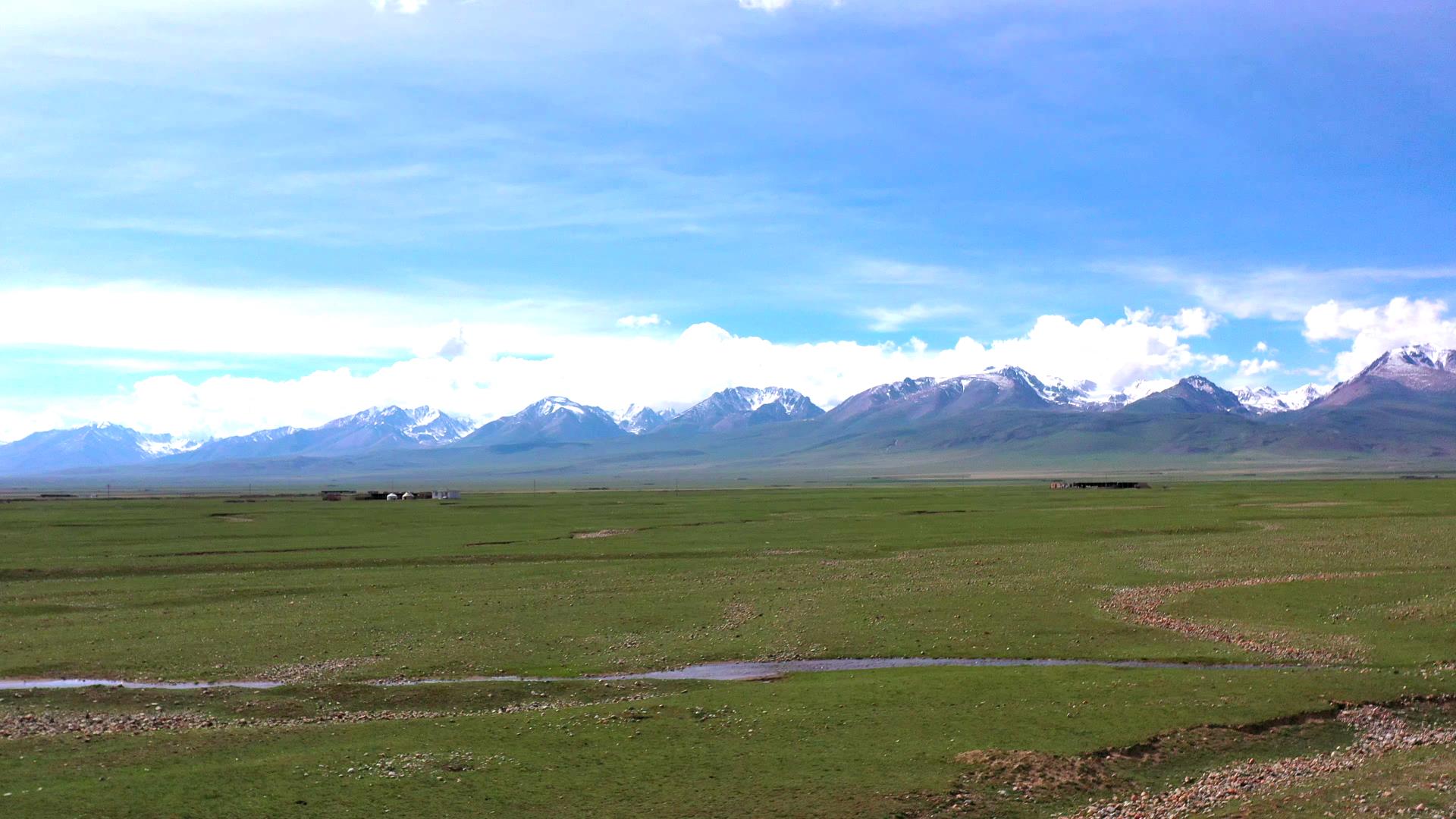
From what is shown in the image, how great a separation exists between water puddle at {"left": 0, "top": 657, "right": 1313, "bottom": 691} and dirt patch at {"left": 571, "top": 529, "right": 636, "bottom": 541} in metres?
45.1

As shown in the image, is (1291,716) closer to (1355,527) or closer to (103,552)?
(1355,527)

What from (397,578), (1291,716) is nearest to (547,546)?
(397,578)

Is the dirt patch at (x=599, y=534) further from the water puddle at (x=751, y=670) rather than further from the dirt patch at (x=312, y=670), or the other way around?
the water puddle at (x=751, y=670)

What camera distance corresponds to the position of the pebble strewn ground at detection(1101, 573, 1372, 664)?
32.1 m

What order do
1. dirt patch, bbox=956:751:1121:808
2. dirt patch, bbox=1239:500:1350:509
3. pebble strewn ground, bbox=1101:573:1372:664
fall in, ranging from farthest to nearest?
1. dirt patch, bbox=1239:500:1350:509
2. pebble strewn ground, bbox=1101:573:1372:664
3. dirt patch, bbox=956:751:1121:808

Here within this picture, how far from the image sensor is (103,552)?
6725cm

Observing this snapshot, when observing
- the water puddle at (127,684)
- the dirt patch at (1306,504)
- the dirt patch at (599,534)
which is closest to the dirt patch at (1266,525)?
the dirt patch at (1306,504)

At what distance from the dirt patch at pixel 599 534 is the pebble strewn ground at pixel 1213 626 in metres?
43.8

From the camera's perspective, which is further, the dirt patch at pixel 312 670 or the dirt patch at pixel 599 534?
the dirt patch at pixel 599 534

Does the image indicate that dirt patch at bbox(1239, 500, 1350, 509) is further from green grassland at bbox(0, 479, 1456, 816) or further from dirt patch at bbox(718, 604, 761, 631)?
dirt patch at bbox(718, 604, 761, 631)

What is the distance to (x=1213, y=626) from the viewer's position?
1458 inches

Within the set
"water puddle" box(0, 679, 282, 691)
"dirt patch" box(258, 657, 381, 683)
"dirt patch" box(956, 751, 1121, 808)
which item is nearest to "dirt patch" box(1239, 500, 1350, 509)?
"dirt patch" box(956, 751, 1121, 808)

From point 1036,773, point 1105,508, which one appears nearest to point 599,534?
point 1105,508

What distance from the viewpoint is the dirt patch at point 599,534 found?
78.4m
